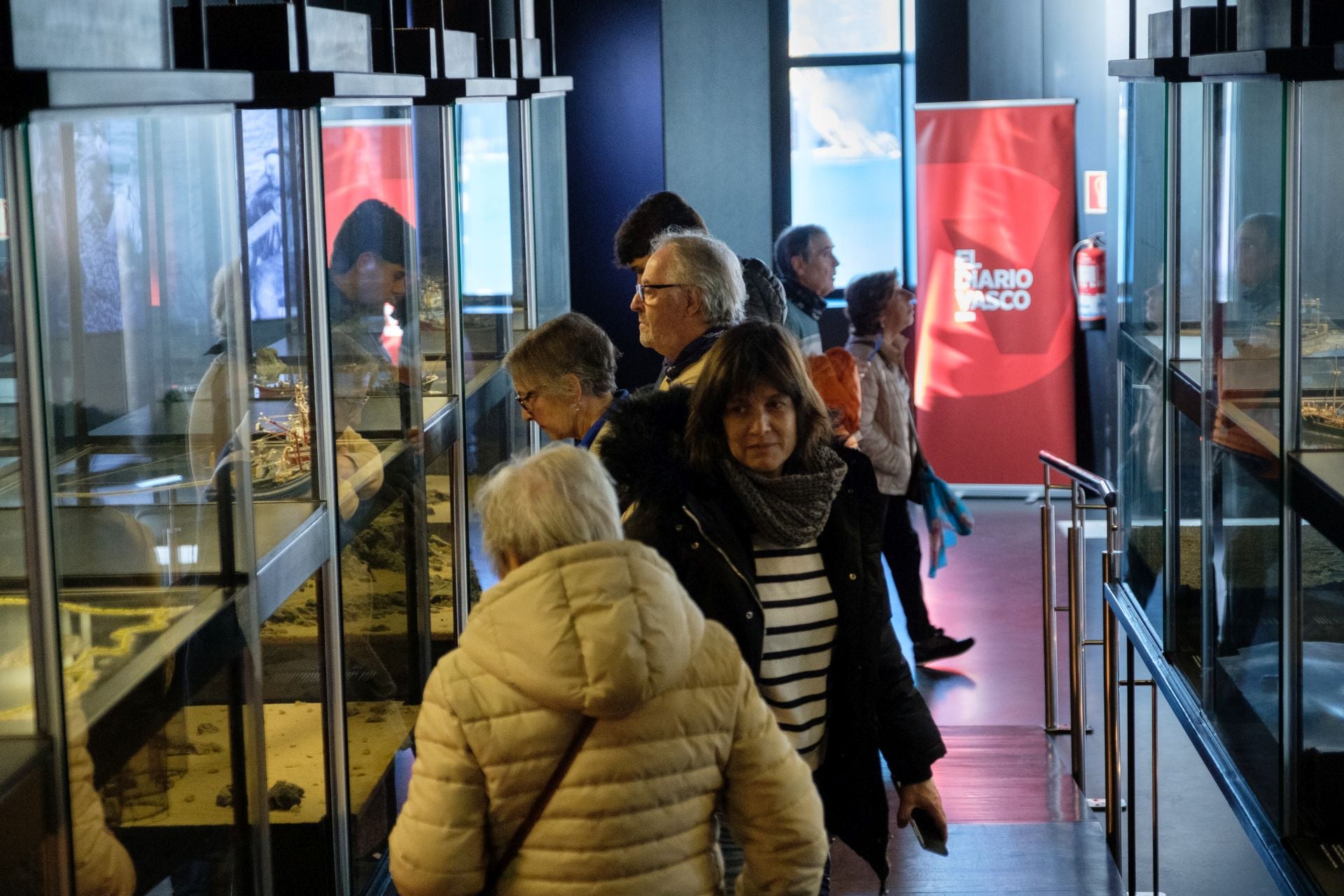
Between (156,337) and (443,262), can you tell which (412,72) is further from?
(156,337)

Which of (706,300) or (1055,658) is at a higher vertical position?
(706,300)

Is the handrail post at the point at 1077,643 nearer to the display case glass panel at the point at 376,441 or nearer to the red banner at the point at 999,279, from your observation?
the display case glass panel at the point at 376,441

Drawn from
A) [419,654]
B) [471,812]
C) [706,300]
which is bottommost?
[419,654]

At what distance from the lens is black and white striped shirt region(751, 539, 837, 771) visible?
2.83 meters

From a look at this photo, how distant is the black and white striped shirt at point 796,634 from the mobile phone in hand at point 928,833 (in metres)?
0.30

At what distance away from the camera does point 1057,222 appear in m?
10.4

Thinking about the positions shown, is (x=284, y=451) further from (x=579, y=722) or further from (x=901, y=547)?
(x=901, y=547)

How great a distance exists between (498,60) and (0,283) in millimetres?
4257

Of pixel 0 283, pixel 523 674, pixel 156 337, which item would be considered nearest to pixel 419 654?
pixel 156 337

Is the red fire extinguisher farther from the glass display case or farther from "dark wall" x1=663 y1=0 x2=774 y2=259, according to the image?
the glass display case

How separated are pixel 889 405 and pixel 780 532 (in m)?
3.80

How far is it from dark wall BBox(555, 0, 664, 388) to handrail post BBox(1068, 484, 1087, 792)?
3.76 meters

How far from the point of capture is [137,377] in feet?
7.58

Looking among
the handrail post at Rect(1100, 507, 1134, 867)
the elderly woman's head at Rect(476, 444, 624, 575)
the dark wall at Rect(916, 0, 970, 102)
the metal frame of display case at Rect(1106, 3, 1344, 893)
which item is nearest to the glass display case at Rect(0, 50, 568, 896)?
the elderly woman's head at Rect(476, 444, 624, 575)
